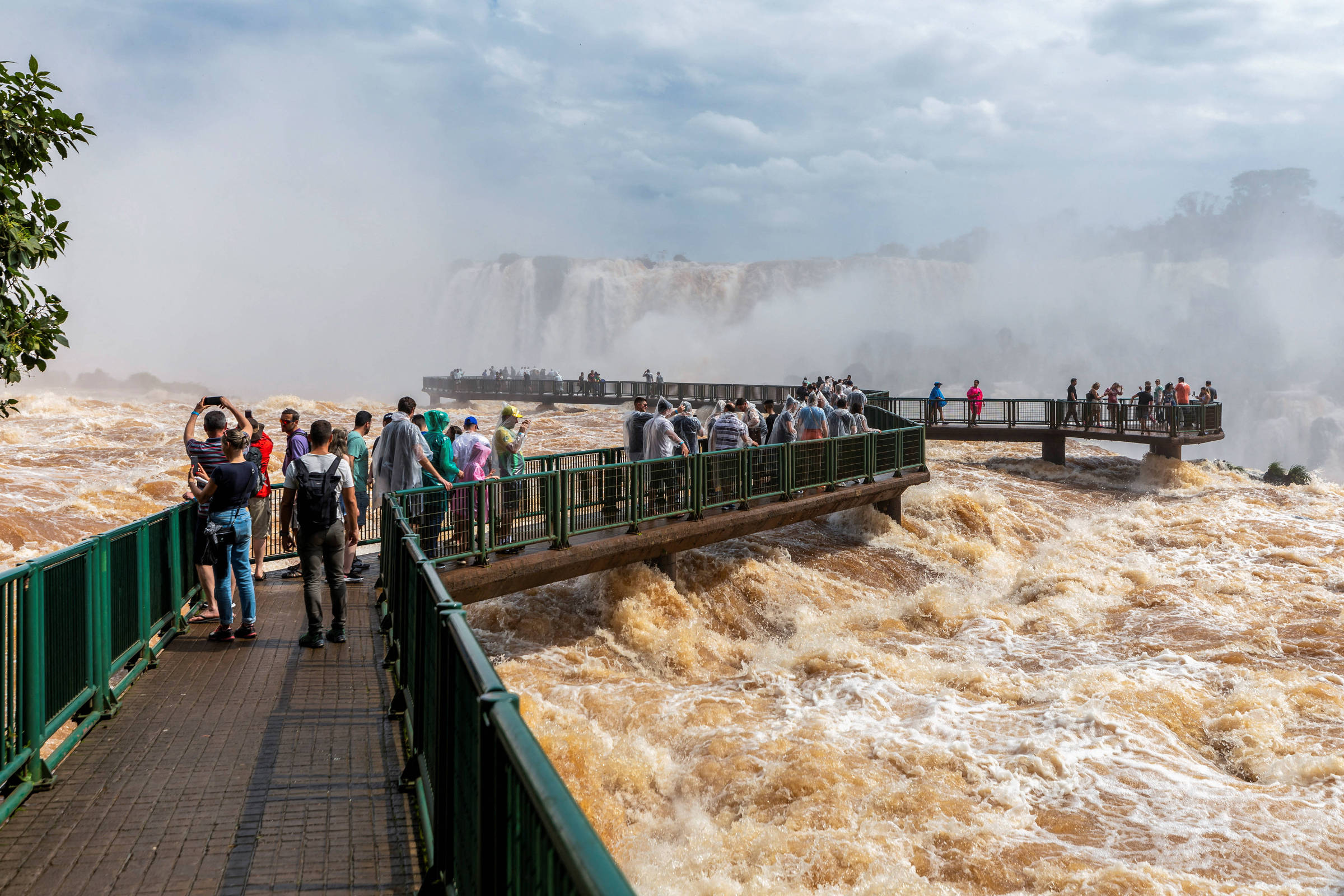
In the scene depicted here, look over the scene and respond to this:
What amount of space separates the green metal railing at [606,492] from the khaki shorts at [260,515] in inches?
66.1

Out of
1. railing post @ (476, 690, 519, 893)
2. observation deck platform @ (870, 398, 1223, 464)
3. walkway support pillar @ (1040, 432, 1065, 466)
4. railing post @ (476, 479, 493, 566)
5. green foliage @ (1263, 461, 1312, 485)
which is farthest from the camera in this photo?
green foliage @ (1263, 461, 1312, 485)

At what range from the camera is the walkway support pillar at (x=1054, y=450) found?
29.7 m

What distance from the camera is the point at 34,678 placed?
458cm

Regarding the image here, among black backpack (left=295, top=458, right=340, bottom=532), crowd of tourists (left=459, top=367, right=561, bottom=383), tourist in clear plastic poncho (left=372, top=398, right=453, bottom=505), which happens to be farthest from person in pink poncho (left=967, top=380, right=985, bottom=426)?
crowd of tourists (left=459, top=367, right=561, bottom=383)

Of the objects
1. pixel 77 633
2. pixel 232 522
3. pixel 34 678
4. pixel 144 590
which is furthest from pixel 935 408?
pixel 34 678

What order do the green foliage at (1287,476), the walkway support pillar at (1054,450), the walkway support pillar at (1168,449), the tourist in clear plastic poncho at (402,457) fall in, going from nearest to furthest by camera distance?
the tourist in clear plastic poncho at (402,457)
the walkway support pillar at (1168,449)
the walkway support pillar at (1054,450)
the green foliage at (1287,476)

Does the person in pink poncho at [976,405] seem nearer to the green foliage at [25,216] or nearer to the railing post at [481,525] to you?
the railing post at [481,525]

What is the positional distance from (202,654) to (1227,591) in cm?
1710

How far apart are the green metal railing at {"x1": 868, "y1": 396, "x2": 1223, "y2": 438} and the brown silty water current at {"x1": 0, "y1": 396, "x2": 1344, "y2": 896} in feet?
18.7

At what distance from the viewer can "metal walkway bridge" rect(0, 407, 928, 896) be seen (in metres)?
2.65

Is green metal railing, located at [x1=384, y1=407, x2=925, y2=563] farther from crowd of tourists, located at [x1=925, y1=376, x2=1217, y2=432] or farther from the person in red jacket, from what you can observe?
crowd of tourists, located at [x1=925, y1=376, x2=1217, y2=432]

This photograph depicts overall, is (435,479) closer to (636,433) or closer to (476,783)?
(636,433)

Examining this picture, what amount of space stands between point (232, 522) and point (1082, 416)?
27.5m

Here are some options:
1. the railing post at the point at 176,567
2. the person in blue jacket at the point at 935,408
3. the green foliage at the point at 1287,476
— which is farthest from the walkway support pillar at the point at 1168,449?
the railing post at the point at 176,567
